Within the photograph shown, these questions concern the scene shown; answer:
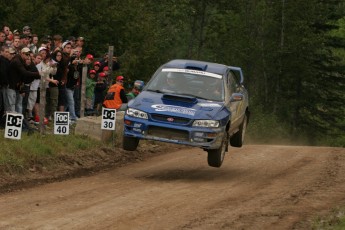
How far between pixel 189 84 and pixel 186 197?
3921mm

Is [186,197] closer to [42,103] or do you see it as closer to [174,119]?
[174,119]

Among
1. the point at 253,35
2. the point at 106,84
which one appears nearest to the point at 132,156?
the point at 106,84

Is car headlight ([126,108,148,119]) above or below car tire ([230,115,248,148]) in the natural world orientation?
above

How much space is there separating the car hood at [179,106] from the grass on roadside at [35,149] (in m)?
2.02

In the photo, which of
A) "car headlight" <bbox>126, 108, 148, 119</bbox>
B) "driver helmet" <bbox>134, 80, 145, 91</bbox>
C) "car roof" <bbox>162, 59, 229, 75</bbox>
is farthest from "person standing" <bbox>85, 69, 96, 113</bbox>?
"car headlight" <bbox>126, 108, 148, 119</bbox>

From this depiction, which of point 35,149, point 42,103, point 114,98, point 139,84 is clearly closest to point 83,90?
point 114,98

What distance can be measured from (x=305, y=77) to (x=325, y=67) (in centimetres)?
176

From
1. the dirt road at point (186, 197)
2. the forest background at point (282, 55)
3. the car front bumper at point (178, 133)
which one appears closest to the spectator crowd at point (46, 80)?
the car front bumper at point (178, 133)

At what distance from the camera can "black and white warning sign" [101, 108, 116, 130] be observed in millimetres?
18781

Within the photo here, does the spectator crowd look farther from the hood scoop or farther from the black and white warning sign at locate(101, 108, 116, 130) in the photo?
the hood scoop

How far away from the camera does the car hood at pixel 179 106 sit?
610 inches

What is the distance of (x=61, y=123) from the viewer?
57.8ft

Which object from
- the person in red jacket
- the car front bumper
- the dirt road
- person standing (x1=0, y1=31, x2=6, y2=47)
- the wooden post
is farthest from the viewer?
the person in red jacket

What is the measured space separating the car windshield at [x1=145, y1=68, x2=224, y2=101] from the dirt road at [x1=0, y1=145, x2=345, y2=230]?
1666mm
